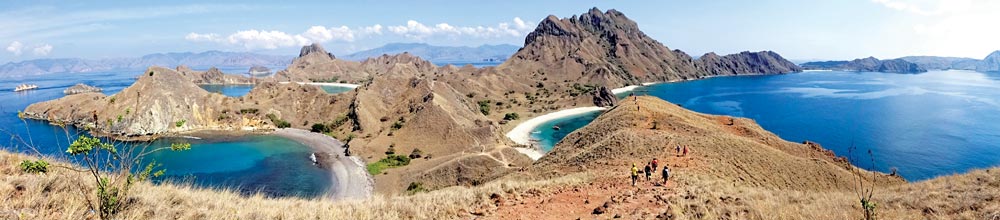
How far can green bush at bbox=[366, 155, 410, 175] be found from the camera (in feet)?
186

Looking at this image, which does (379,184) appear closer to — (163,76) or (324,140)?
(324,140)

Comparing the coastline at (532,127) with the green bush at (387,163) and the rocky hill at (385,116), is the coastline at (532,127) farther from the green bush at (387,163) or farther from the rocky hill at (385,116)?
the green bush at (387,163)

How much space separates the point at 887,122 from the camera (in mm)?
88312

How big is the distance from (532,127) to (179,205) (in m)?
82.9

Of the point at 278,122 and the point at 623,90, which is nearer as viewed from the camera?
the point at 278,122

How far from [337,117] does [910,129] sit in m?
99.8

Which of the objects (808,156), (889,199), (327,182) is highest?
(889,199)

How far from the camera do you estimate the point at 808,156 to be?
1425 inches

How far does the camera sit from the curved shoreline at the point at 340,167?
4859cm

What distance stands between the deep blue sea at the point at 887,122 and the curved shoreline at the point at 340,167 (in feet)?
108

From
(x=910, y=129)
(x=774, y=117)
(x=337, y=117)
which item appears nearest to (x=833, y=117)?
(x=774, y=117)

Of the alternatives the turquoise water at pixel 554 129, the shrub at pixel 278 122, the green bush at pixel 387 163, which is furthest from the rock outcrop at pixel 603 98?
the shrub at pixel 278 122

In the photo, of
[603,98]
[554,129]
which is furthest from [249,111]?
[603,98]

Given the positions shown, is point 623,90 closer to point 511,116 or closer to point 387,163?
point 511,116
